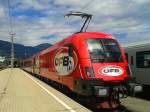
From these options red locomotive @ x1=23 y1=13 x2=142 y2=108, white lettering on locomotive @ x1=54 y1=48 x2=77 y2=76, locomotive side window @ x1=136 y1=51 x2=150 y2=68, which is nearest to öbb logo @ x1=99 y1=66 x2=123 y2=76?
red locomotive @ x1=23 y1=13 x2=142 y2=108

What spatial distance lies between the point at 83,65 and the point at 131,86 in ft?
6.66

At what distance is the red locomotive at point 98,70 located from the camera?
13664mm

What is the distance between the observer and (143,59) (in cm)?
1792

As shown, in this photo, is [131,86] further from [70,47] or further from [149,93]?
[149,93]

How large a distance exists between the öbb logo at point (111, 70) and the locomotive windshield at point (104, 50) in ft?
1.57

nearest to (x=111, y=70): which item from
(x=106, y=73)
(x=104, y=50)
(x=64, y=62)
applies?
(x=106, y=73)

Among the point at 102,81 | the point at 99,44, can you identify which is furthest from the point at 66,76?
the point at 102,81

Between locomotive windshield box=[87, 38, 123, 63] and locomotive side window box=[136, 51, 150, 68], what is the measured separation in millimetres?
2491

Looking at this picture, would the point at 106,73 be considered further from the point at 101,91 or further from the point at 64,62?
the point at 64,62

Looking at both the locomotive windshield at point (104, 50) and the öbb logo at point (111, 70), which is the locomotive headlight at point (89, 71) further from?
the locomotive windshield at point (104, 50)

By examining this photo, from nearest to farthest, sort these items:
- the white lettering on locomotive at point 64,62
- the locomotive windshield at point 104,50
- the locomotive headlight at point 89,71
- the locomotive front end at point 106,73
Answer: the locomotive front end at point 106,73, the locomotive headlight at point 89,71, the locomotive windshield at point 104,50, the white lettering on locomotive at point 64,62

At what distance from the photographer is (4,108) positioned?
1406 centimetres

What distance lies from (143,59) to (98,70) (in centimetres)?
436

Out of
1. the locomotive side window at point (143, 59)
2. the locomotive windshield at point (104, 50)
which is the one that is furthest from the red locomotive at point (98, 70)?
the locomotive side window at point (143, 59)
